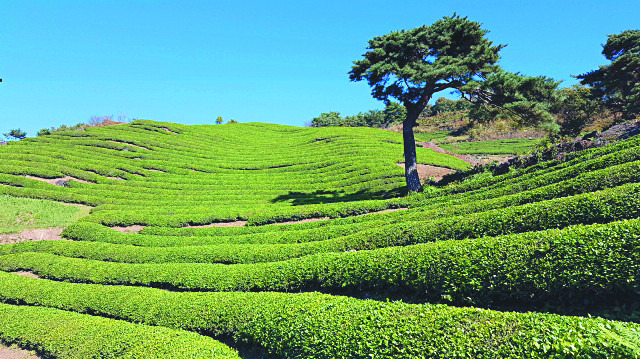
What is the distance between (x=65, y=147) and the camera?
40.1 meters

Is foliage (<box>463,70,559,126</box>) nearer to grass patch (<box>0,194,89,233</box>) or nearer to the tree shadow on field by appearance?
the tree shadow on field

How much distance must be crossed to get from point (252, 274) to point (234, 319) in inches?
105

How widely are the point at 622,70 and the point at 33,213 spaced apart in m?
56.7

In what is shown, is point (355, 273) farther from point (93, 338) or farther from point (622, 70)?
point (622, 70)

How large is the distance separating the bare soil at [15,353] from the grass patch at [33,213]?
13.0 m

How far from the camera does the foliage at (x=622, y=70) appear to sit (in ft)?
113

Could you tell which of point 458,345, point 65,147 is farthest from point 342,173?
point 65,147

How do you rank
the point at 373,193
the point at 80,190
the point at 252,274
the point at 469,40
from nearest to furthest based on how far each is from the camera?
the point at 252,274 < the point at 469,40 < the point at 373,193 < the point at 80,190

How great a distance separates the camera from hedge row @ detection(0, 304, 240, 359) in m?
10.1

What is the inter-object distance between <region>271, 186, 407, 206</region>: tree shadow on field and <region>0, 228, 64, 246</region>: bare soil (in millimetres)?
15661


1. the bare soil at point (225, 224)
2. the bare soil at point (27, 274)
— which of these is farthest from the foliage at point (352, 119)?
the bare soil at point (27, 274)

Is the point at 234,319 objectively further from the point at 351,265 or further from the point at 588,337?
the point at 588,337

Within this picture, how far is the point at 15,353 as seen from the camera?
12.4 m

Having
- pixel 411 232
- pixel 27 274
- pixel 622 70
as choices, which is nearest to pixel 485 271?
pixel 411 232
